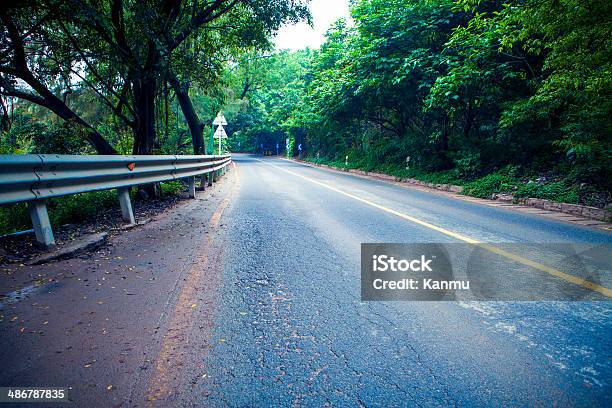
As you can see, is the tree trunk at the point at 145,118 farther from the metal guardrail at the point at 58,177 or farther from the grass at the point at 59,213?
the metal guardrail at the point at 58,177

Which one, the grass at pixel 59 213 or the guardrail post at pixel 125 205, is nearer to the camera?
the grass at pixel 59 213

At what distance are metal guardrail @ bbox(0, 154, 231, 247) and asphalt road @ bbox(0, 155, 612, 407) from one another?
0.67 meters

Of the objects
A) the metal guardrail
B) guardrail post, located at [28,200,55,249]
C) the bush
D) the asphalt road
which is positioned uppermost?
the metal guardrail

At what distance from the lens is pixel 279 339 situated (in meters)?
2.10

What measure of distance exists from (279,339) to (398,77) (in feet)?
49.1

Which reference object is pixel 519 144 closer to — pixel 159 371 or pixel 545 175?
pixel 545 175

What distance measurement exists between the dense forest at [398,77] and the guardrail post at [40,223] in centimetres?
369

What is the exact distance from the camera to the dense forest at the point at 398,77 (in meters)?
6.74

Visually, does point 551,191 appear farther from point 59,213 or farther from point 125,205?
point 59,213

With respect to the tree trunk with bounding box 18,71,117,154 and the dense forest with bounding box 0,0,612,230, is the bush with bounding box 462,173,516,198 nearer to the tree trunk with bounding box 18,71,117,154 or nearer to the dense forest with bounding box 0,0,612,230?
the dense forest with bounding box 0,0,612,230

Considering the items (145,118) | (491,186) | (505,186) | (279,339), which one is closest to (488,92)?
(491,186)

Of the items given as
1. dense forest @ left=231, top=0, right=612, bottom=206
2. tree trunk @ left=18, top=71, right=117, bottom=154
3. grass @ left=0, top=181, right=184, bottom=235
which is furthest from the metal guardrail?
dense forest @ left=231, top=0, right=612, bottom=206

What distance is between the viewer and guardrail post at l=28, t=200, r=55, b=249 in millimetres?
3406

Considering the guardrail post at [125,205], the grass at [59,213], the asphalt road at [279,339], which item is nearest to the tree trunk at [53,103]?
the grass at [59,213]
